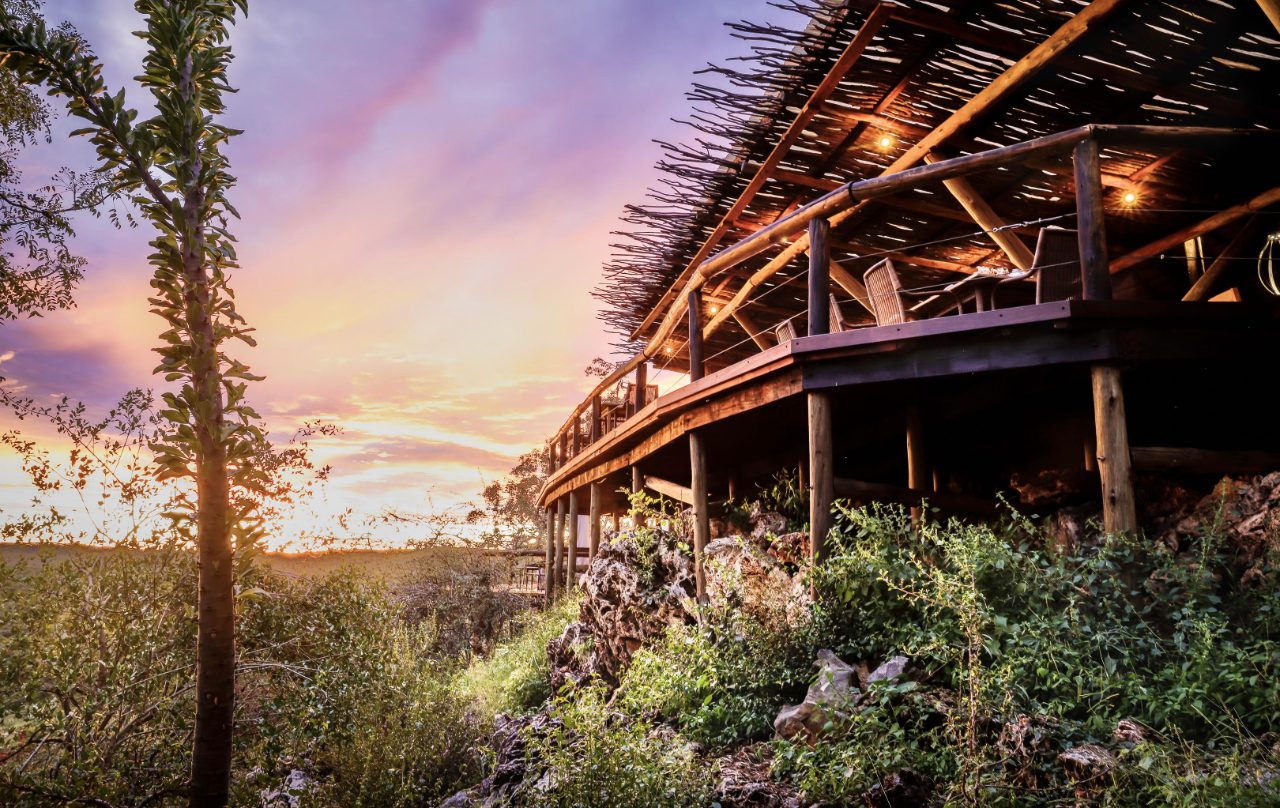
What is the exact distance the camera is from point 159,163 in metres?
2.87

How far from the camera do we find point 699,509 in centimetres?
708

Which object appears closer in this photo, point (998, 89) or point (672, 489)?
point (998, 89)

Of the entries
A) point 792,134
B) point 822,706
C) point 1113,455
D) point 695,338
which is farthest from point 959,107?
point 822,706

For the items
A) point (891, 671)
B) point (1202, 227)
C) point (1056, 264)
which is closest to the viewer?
point (891, 671)

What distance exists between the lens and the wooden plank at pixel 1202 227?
22.6ft

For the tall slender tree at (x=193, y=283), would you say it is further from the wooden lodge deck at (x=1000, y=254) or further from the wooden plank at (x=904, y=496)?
the wooden plank at (x=904, y=496)

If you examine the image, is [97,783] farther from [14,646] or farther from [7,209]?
[7,209]

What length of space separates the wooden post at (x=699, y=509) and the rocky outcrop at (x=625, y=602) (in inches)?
8.7

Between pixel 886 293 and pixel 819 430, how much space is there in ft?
4.80

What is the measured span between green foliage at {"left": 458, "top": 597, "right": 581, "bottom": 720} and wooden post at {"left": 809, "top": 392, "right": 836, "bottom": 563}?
510 cm

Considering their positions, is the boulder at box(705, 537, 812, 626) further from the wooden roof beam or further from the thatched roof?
the thatched roof

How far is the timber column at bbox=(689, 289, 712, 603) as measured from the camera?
21.9 feet

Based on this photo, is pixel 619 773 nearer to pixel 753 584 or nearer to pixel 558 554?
pixel 753 584

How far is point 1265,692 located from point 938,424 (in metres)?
4.07
